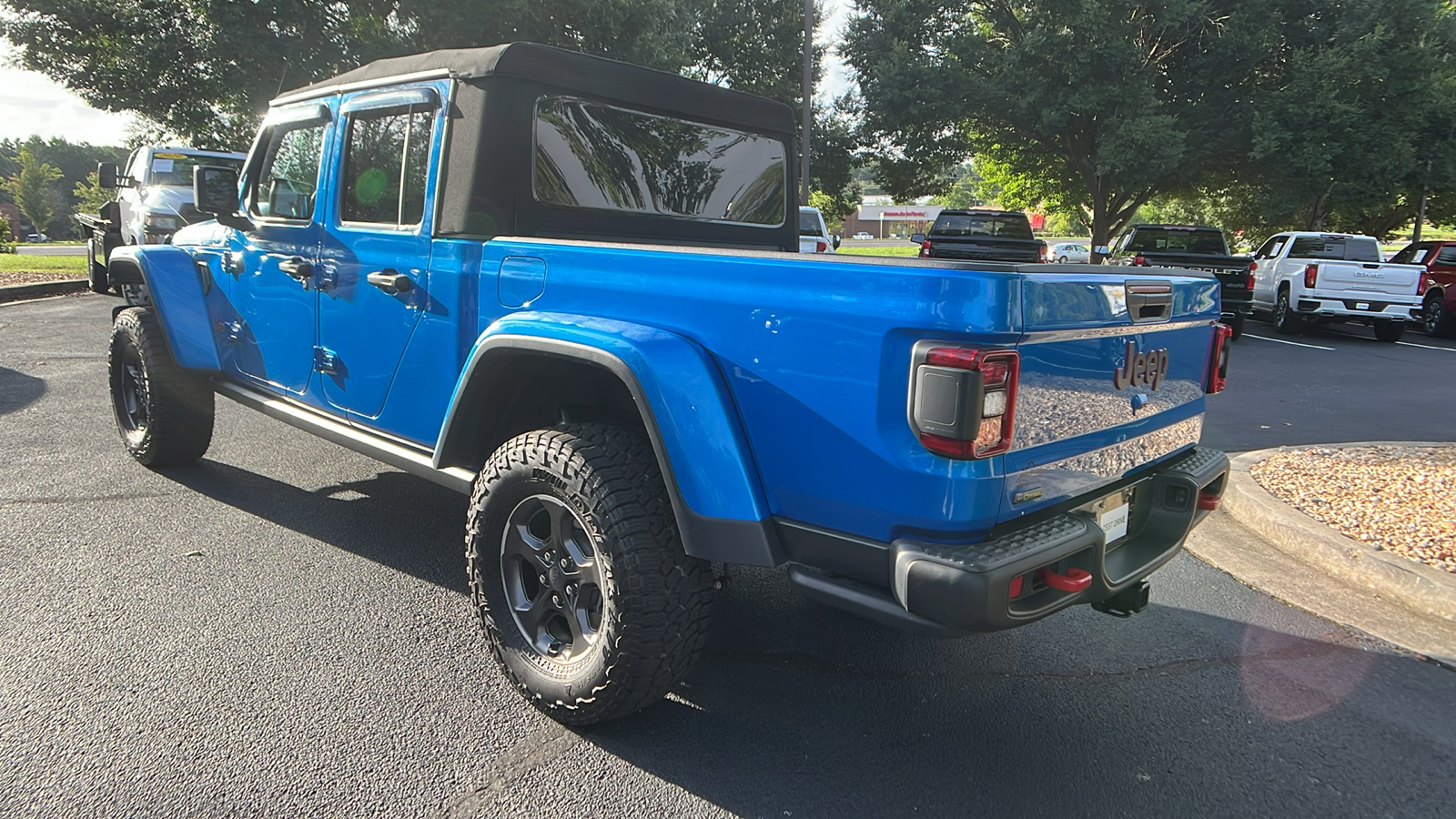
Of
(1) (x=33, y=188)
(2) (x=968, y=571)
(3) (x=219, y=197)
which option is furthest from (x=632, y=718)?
(1) (x=33, y=188)

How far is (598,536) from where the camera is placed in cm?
252

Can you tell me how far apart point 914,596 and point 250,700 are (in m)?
2.03

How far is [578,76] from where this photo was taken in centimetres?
337

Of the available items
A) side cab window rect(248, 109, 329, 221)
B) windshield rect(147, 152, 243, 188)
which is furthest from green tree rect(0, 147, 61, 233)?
side cab window rect(248, 109, 329, 221)

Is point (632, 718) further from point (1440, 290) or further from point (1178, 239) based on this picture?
point (1440, 290)

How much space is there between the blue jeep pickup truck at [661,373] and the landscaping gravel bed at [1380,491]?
6.35ft

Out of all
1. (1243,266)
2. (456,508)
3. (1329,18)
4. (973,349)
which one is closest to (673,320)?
(973,349)

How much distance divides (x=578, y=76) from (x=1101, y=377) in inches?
83.5

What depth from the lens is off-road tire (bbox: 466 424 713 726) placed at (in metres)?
2.46

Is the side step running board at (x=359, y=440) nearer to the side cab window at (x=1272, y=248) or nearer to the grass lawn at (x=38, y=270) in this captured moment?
the grass lawn at (x=38, y=270)

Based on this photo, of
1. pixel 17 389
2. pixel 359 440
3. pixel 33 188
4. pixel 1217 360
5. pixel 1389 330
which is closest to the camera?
pixel 1217 360

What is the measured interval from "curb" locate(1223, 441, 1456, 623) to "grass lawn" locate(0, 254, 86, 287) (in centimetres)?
1685

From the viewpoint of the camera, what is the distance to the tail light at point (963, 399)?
200 cm

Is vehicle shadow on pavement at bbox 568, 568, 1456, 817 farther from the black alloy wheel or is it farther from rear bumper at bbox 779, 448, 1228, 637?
rear bumper at bbox 779, 448, 1228, 637
